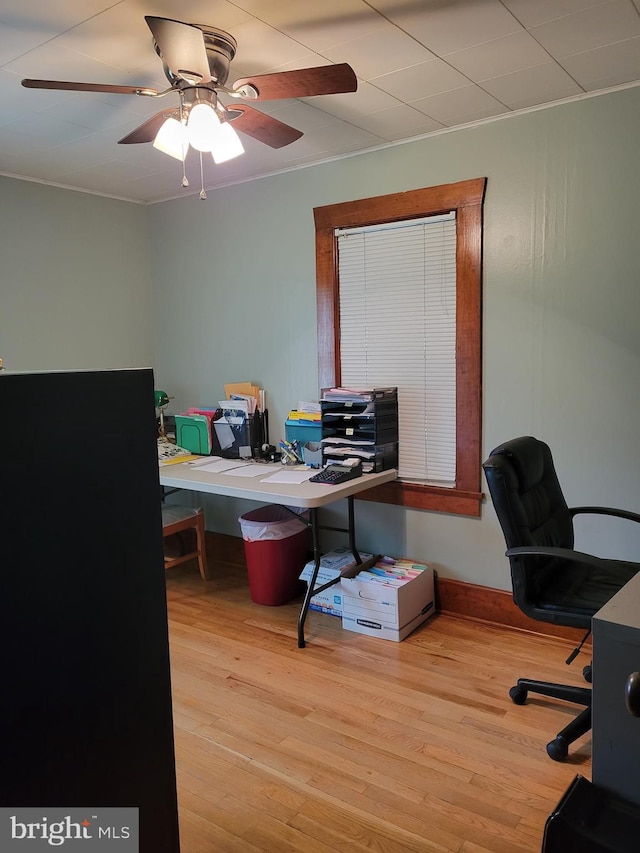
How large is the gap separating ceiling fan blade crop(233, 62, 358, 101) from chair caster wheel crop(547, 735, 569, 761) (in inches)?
87.7

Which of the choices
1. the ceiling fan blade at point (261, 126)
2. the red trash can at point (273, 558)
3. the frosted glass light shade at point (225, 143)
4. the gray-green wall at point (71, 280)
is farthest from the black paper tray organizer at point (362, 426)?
the gray-green wall at point (71, 280)

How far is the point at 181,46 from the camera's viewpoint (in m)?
1.76

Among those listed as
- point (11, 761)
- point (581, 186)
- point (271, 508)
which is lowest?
point (271, 508)

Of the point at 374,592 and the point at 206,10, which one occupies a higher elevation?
the point at 206,10

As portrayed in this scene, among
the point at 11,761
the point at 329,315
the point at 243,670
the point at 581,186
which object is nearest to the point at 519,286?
the point at 581,186

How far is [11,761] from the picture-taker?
95cm

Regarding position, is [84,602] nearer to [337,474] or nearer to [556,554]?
[556,554]

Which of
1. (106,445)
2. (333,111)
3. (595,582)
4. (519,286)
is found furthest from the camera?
(519,286)

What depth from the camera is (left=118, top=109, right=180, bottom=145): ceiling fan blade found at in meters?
2.22

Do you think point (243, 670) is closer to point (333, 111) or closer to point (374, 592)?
point (374, 592)

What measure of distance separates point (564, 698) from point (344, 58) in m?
2.50

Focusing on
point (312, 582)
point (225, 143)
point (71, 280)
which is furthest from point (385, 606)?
point (71, 280)

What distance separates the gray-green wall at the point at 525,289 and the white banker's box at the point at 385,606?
0.26 metres

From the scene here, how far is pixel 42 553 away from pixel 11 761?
0.31 metres
